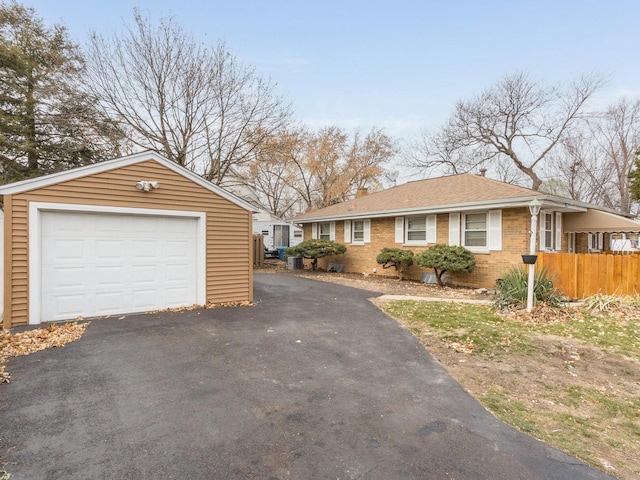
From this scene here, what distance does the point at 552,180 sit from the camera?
25.7 metres

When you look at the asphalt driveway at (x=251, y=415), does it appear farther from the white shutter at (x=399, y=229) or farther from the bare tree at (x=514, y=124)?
the bare tree at (x=514, y=124)

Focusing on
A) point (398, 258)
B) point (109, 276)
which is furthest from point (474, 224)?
point (109, 276)

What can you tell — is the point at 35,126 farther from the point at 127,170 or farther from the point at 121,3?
the point at 127,170

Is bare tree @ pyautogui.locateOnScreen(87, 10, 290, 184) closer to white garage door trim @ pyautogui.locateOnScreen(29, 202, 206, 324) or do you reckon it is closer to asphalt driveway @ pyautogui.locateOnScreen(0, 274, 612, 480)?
white garage door trim @ pyautogui.locateOnScreen(29, 202, 206, 324)

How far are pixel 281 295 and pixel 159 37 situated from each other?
12.1 meters

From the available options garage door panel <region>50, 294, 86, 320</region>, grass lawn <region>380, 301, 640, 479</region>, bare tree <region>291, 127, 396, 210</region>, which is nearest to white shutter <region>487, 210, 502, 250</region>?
grass lawn <region>380, 301, 640, 479</region>

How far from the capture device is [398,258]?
12992 millimetres

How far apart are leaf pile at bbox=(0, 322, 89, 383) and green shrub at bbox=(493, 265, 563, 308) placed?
28.6 ft

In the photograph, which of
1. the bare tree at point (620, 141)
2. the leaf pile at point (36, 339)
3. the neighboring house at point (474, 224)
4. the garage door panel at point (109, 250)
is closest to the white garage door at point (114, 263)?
the garage door panel at point (109, 250)

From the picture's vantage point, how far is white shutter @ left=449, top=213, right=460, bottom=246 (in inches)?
470

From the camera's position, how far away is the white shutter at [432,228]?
1273 cm

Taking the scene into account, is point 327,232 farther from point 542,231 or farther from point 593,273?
point 593,273

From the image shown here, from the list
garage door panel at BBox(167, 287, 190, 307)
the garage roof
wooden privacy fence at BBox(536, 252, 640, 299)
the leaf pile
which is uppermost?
the garage roof

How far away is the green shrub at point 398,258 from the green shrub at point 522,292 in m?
4.92
